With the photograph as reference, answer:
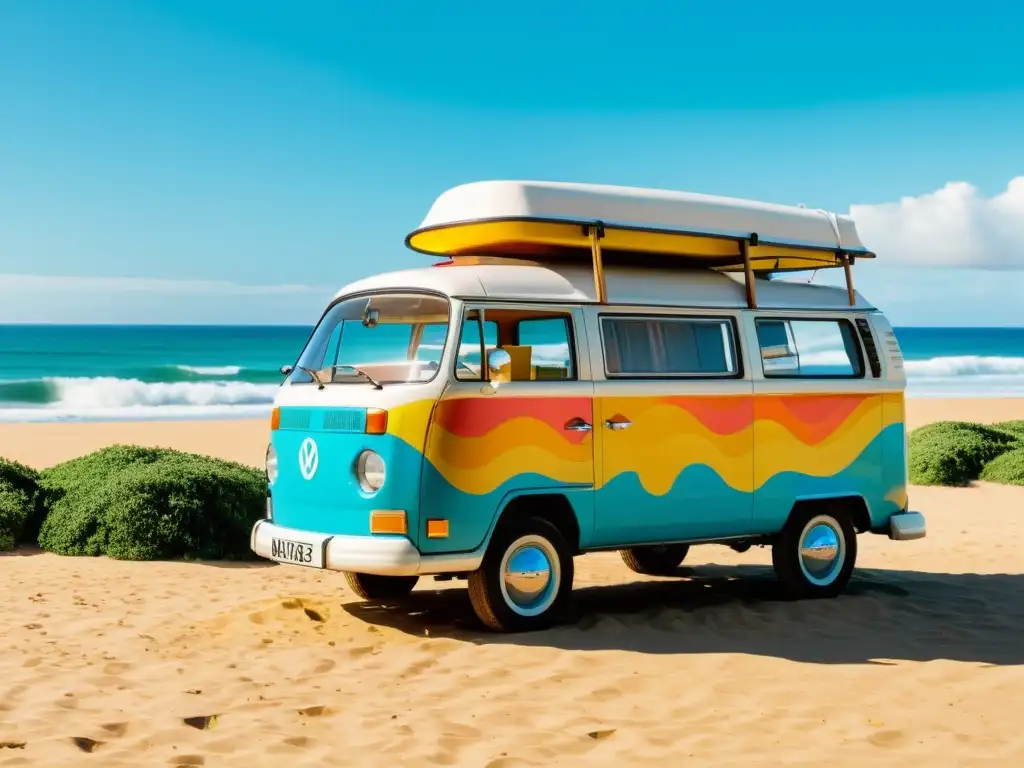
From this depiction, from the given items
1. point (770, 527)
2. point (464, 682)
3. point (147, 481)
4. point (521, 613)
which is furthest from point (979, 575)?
point (147, 481)

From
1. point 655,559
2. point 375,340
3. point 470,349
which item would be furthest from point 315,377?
point 655,559

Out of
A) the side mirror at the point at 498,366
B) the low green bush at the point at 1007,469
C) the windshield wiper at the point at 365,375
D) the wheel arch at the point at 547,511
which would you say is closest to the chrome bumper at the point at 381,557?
the wheel arch at the point at 547,511

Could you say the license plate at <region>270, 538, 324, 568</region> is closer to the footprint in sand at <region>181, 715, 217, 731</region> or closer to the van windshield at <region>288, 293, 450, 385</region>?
the van windshield at <region>288, 293, 450, 385</region>

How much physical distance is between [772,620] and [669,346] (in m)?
2.14

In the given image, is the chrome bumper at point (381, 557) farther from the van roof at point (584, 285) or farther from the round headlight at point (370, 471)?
the van roof at point (584, 285)

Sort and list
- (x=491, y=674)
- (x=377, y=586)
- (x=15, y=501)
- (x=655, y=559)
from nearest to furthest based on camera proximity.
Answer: (x=491, y=674)
(x=377, y=586)
(x=655, y=559)
(x=15, y=501)

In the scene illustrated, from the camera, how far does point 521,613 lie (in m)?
8.02

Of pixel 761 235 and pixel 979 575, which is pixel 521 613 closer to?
pixel 761 235

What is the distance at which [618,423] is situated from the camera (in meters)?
8.27

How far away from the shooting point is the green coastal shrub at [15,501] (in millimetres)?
11289

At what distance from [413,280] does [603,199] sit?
1490 mm

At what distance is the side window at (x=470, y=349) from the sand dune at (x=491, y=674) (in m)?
1.75

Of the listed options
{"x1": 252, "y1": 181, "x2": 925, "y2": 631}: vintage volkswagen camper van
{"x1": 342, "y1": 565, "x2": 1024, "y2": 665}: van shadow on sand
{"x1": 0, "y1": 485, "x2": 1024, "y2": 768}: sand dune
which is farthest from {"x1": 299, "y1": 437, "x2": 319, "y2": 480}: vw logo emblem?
{"x1": 342, "y1": 565, "x2": 1024, "y2": 665}: van shadow on sand

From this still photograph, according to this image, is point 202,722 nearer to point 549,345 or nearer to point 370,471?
point 370,471
